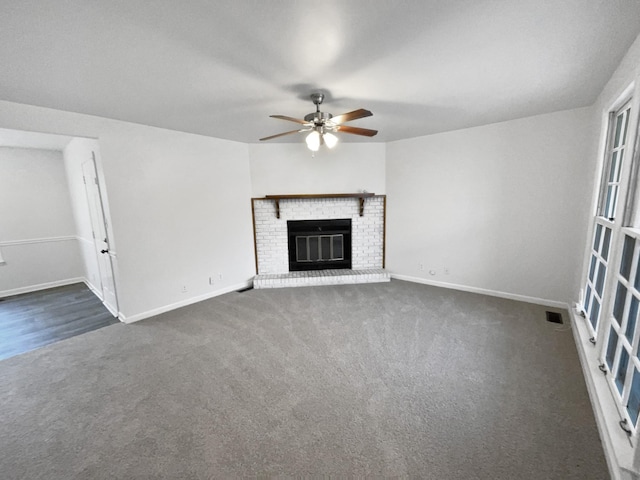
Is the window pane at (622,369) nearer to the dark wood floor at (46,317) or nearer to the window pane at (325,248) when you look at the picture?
the window pane at (325,248)

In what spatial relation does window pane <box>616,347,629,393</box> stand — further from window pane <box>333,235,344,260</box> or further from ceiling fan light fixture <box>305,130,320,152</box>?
window pane <box>333,235,344,260</box>

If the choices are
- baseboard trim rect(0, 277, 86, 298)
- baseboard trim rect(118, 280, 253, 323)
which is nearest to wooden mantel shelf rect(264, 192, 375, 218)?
baseboard trim rect(118, 280, 253, 323)

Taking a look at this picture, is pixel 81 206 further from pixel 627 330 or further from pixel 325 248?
pixel 627 330

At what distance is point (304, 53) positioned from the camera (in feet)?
5.46

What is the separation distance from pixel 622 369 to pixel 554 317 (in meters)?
1.50

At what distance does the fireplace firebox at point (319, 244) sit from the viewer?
462 cm

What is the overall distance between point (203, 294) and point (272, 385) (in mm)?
2349

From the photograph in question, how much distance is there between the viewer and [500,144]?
3426mm

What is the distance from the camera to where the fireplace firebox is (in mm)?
4625

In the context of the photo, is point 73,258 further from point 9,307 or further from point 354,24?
point 354,24

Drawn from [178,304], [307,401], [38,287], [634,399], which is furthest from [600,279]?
[38,287]

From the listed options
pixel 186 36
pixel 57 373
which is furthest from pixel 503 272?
pixel 57 373

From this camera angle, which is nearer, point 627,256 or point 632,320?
point 632,320

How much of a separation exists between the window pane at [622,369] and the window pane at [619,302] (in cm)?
21
